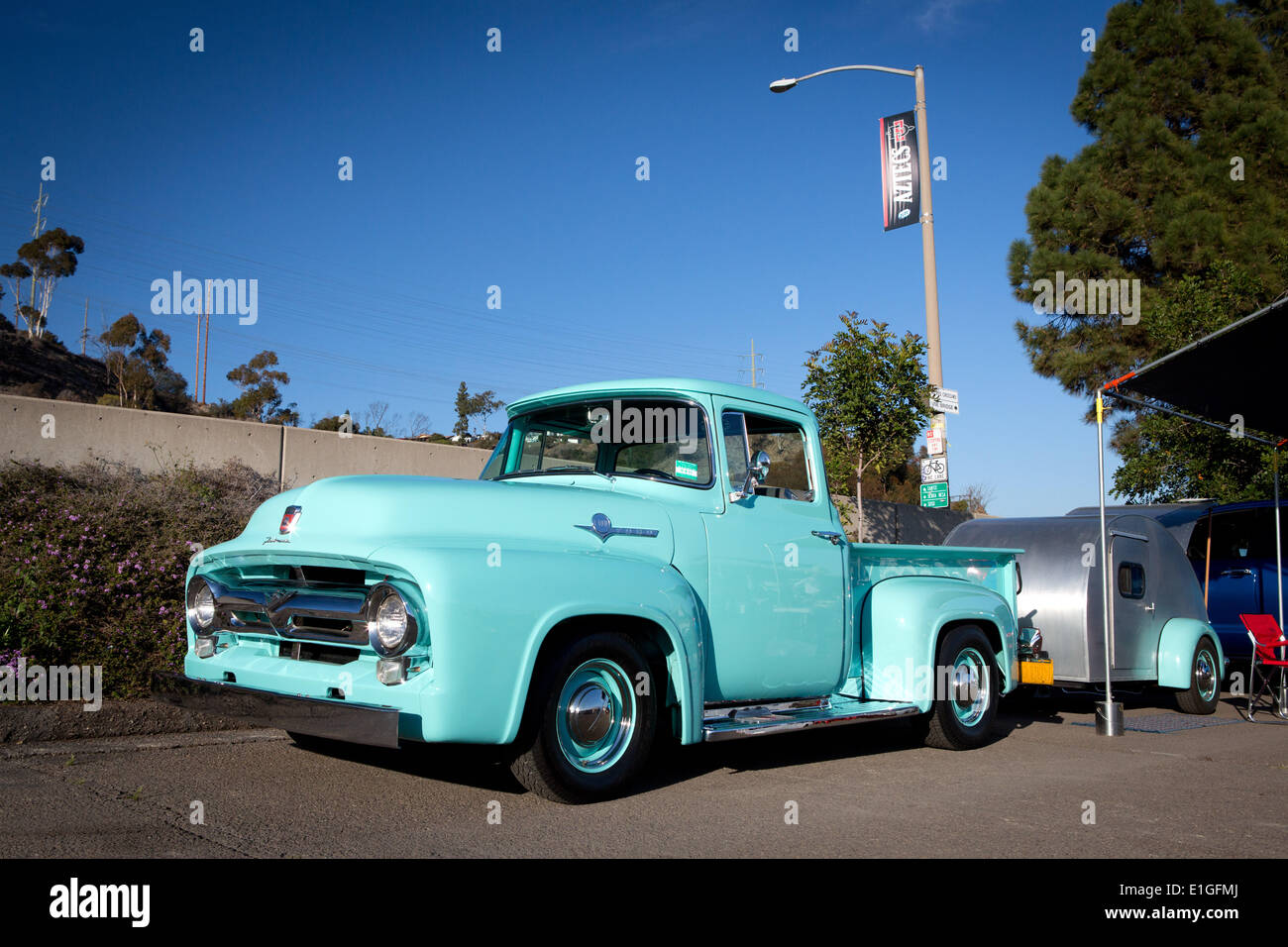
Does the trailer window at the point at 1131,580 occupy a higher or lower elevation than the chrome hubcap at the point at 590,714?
higher

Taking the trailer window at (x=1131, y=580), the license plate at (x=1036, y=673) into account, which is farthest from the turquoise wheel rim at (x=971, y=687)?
the trailer window at (x=1131, y=580)

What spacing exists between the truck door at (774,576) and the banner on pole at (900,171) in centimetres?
1014

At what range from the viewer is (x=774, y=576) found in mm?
6031

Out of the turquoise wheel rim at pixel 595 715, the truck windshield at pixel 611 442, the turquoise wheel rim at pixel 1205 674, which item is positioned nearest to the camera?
the turquoise wheel rim at pixel 595 715

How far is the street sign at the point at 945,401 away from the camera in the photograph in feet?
45.1

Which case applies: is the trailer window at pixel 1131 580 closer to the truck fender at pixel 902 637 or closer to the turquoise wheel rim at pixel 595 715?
the truck fender at pixel 902 637

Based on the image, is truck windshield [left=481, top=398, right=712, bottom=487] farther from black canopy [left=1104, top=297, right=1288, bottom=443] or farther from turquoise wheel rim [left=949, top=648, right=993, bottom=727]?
black canopy [left=1104, top=297, right=1288, bottom=443]

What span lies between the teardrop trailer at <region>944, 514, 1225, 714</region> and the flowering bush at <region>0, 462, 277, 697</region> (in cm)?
636

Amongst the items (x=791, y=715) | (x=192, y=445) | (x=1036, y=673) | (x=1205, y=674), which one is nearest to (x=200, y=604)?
(x=791, y=715)

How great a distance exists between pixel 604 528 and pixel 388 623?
4.30 feet

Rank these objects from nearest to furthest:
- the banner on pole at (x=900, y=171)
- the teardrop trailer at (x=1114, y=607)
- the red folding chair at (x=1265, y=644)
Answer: the teardrop trailer at (x=1114, y=607), the red folding chair at (x=1265, y=644), the banner on pole at (x=900, y=171)

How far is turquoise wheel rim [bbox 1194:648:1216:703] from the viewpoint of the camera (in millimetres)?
9836

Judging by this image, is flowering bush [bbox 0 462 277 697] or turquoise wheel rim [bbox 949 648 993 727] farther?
turquoise wheel rim [bbox 949 648 993 727]

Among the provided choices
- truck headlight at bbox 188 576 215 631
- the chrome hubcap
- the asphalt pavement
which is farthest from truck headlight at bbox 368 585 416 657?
truck headlight at bbox 188 576 215 631
